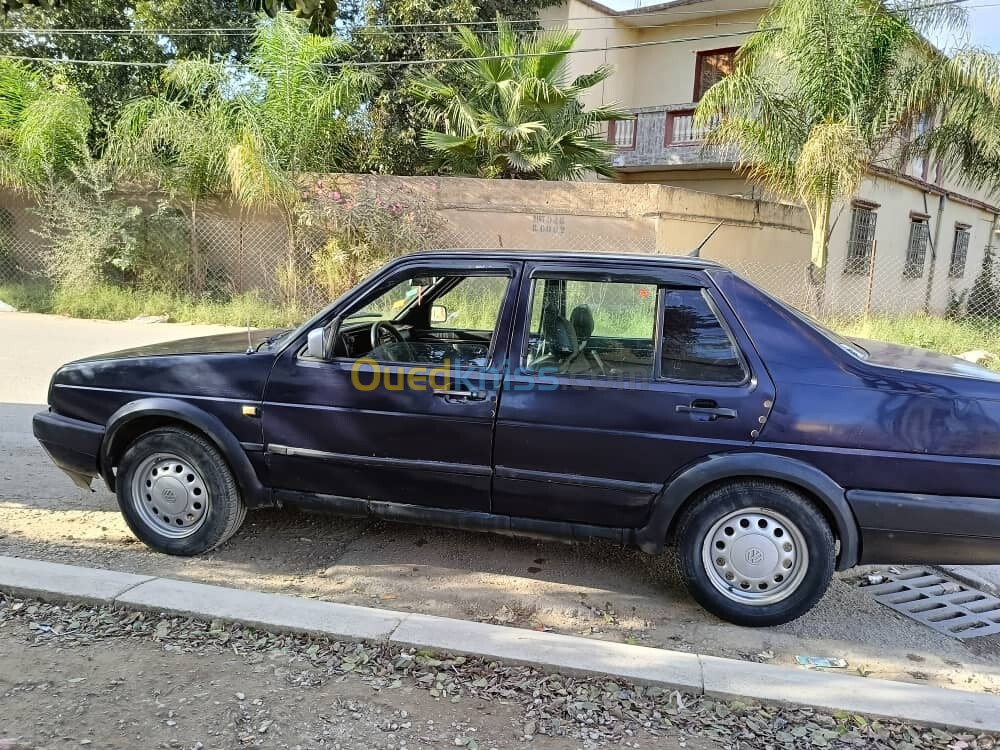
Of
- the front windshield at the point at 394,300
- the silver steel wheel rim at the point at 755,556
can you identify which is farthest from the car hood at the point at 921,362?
the front windshield at the point at 394,300

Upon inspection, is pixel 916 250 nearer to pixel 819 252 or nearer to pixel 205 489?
pixel 819 252

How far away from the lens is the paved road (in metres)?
3.21

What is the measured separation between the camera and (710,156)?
15195 millimetres

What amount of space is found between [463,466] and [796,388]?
1.54m

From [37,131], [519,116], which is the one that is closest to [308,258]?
[519,116]

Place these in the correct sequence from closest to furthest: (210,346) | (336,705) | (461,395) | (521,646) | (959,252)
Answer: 1. (336,705)
2. (521,646)
3. (461,395)
4. (210,346)
5. (959,252)

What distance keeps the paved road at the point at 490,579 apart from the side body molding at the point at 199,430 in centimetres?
43

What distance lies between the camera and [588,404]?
3303 mm

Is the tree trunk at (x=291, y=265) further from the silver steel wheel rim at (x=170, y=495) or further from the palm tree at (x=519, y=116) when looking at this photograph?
the silver steel wheel rim at (x=170, y=495)

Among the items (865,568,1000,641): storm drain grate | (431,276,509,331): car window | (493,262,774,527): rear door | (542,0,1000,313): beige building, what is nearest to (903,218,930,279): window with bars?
(542,0,1000,313): beige building

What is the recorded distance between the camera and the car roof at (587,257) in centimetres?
338

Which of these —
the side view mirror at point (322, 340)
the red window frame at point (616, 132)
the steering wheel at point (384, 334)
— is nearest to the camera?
the side view mirror at point (322, 340)

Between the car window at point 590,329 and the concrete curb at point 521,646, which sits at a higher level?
the car window at point 590,329

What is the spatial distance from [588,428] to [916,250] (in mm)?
17598
